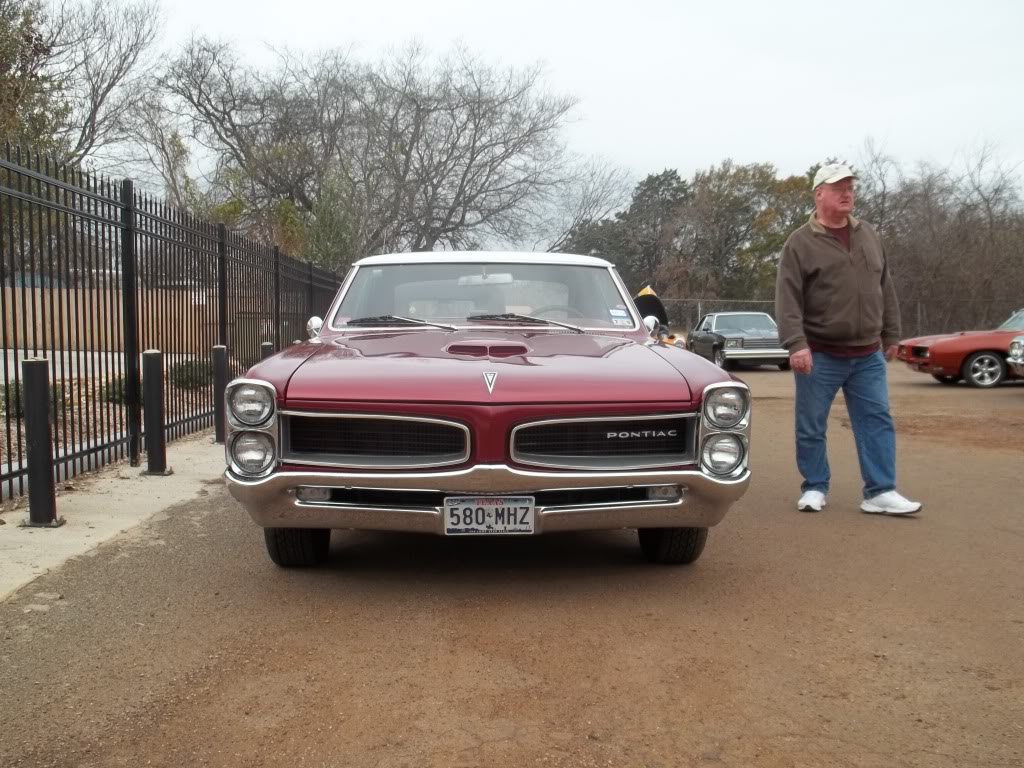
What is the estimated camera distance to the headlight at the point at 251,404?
381 cm

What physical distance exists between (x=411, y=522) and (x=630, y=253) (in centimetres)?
5093

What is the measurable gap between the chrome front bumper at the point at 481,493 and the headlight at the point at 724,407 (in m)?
0.22

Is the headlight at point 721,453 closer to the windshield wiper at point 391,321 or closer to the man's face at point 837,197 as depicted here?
the windshield wiper at point 391,321

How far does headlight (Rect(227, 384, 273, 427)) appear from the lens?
3.81m

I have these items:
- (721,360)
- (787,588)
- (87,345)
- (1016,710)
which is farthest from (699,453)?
(721,360)

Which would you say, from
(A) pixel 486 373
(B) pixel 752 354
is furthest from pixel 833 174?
(B) pixel 752 354

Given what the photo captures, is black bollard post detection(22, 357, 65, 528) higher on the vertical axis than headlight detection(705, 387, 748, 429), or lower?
lower

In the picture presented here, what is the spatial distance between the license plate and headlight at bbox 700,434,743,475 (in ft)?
2.42

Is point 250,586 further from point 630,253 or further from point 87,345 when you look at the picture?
point 630,253

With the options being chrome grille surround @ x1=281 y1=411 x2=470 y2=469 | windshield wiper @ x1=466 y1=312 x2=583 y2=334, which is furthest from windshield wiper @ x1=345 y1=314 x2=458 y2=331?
chrome grille surround @ x1=281 y1=411 x2=470 y2=469

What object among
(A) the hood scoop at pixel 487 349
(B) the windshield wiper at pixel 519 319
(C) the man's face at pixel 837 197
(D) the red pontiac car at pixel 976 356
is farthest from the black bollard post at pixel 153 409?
(D) the red pontiac car at pixel 976 356

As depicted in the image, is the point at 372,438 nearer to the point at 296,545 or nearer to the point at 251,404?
the point at 251,404

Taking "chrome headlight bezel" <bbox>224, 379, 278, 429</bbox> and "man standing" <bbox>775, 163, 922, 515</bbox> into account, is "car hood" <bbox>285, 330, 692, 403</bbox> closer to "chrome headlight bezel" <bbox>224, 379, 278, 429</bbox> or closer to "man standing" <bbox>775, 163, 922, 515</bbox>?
"chrome headlight bezel" <bbox>224, 379, 278, 429</bbox>

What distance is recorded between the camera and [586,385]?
3826mm
